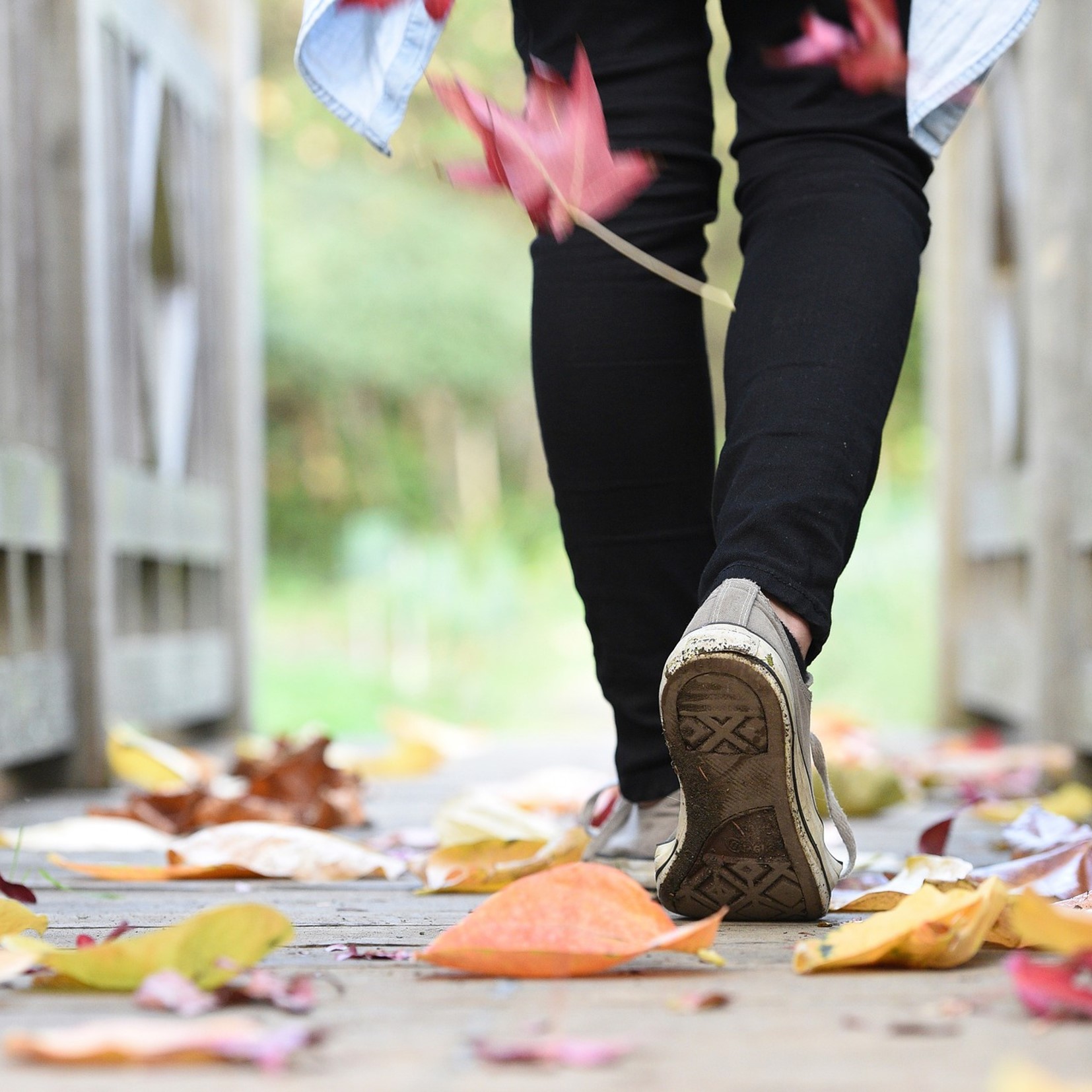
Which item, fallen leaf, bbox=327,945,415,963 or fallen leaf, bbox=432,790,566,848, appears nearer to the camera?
fallen leaf, bbox=327,945,415,963

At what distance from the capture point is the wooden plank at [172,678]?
2338mm

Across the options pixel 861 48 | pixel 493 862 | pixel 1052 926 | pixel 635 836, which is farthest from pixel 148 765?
pixel 1052 926

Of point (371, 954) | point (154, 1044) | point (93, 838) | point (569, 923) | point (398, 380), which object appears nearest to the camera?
point (154, 1044)

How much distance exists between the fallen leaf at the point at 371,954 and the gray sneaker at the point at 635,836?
0.27 m

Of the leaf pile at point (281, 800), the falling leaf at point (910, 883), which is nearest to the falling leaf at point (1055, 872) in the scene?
the falling leaf at point (910, 883)

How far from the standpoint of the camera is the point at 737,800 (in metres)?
0.83

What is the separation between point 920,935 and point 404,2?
70 cm

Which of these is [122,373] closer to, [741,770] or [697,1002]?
[741,770]

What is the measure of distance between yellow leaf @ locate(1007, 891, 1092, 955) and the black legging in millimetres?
269

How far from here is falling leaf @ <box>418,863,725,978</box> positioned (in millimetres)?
692

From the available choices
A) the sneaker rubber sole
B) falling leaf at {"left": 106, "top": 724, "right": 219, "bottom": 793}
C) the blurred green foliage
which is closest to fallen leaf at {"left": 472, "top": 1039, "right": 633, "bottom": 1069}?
the sneaker rubber sole

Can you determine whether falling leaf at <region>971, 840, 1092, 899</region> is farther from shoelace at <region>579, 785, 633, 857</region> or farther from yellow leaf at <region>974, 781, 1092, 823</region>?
yellow leaf at <region>974, 781, 1092, 823</region>

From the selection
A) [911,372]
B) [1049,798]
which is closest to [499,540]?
[911,372]

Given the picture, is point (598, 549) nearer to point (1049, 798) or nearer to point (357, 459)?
point (1049, 798)
